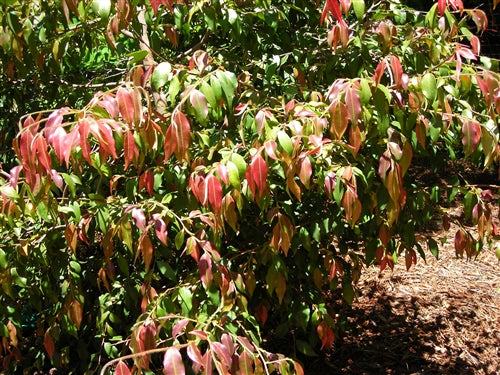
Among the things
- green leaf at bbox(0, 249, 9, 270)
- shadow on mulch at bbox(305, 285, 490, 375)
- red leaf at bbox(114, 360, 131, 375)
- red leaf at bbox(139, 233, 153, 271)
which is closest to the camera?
red leaf at bbox(114, 360, 131, 375)

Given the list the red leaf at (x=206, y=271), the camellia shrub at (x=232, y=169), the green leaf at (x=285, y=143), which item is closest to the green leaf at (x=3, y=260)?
the camellia shrub at (x=232, y=169)

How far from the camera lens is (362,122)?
1.85m

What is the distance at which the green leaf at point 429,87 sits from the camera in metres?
1.82

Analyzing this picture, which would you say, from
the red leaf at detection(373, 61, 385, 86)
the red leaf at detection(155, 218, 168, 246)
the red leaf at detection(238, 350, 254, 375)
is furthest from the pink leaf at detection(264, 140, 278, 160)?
the red leaf at detection(238, 350, 254, 375)

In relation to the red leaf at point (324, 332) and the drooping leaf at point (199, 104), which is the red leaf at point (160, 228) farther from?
the red leaf at point (324, 332)

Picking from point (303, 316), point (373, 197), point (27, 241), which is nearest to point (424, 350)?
point (303, 316)

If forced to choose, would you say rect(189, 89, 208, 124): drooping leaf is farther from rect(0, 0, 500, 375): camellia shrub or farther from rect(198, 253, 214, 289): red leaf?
rect(198, 253, 214, 289): red leaf

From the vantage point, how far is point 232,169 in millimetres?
1739

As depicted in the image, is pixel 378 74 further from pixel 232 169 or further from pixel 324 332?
pixel 324 332

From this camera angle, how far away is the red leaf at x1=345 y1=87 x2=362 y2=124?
5.46 feet

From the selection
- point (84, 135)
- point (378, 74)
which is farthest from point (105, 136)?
point (378, 74)

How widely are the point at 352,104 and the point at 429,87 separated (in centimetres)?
31

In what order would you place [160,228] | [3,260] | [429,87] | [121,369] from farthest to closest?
[3,260], [160,228], [429,87], [121,369]

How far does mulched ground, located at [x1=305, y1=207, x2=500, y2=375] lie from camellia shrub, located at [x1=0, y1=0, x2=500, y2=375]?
1192mm
